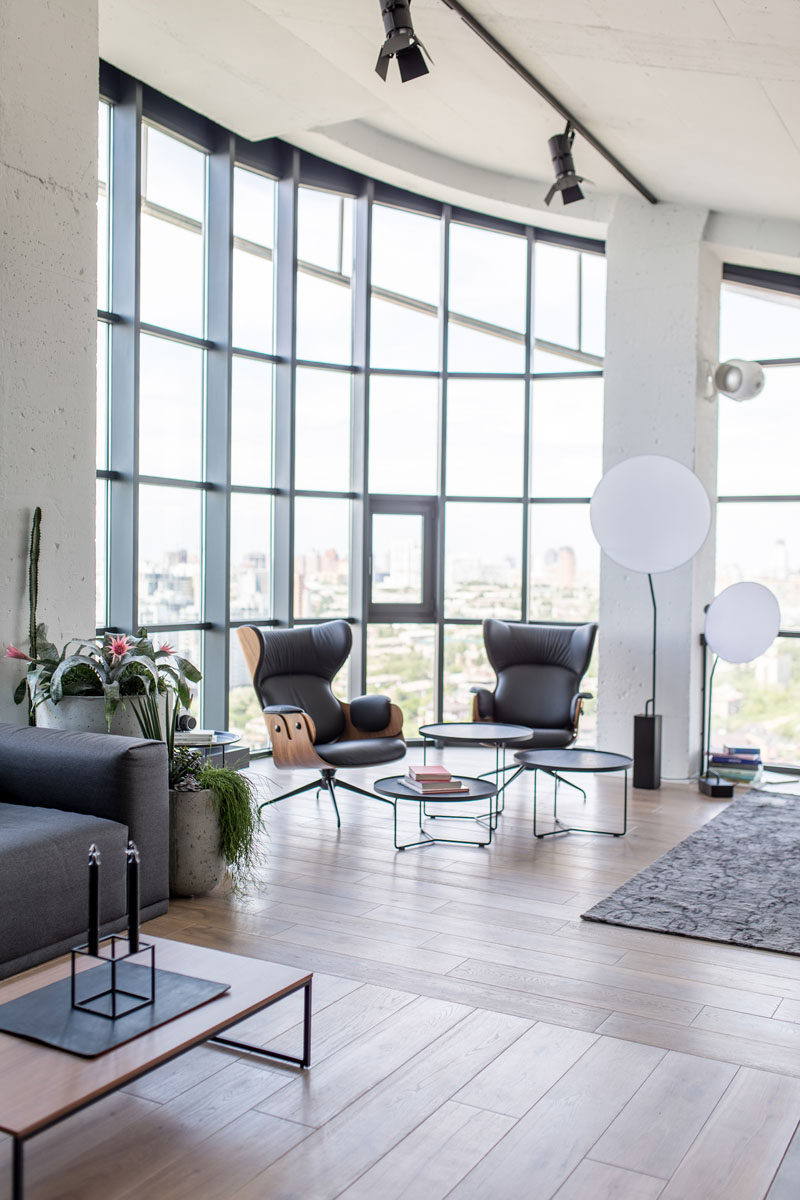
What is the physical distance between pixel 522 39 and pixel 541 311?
2.91 metres

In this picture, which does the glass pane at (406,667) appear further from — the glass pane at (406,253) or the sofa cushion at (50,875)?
Result: the sofa cushion at (50,875)

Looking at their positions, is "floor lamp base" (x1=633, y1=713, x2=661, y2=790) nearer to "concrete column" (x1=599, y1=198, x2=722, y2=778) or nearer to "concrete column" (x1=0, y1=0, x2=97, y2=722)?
"concrete column" (x1=599, y1=198, x2=722, y2=778)

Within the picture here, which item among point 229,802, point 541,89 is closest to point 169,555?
point 229,802

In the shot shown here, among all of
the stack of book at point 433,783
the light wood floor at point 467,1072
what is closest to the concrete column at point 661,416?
the stack of book at point 433,783

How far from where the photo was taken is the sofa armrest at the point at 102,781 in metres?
3.58

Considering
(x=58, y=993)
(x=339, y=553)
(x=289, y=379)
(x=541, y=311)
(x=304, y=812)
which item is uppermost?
(x=541, y=311)

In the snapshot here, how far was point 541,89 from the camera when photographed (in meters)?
5.08

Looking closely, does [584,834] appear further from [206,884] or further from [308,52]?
[308,52]

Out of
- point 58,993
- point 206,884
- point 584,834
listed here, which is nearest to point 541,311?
point 584,834

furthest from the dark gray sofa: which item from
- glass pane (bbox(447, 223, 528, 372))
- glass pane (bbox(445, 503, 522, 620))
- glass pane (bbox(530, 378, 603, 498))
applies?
glass pane (bbox(447, 223, 528, 372))

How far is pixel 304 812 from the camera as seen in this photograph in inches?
221

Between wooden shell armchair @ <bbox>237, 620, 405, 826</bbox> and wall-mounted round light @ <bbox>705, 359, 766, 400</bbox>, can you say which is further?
wall-mounted round light @ <bbox>705, 359, 766, 400</bbox>

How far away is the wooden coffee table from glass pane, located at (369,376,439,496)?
507cm

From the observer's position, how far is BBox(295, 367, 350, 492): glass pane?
7.04 metres
